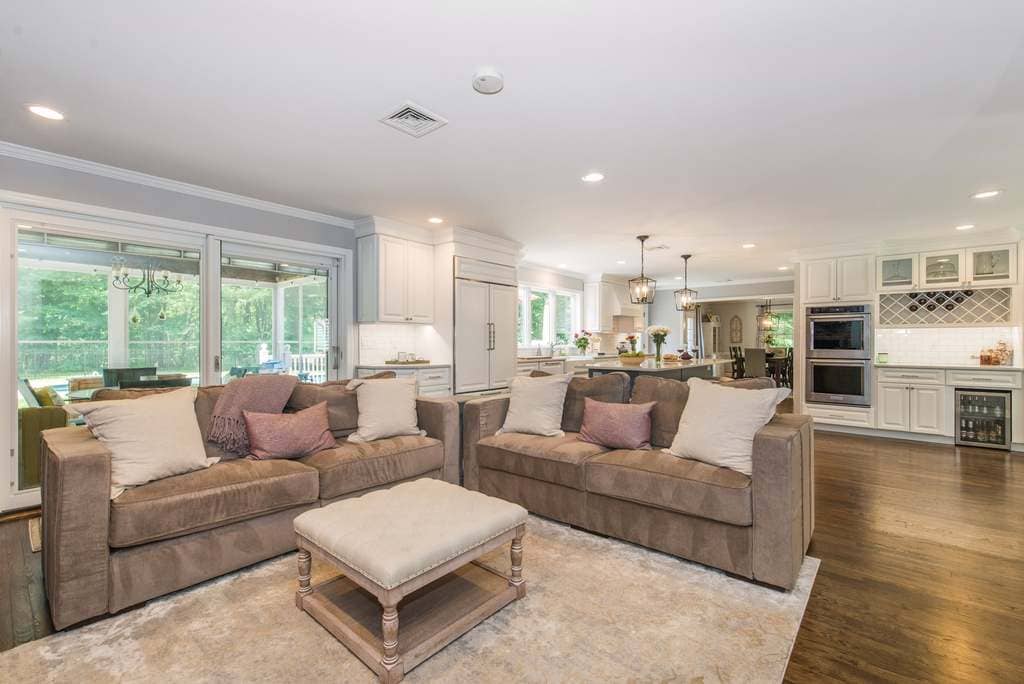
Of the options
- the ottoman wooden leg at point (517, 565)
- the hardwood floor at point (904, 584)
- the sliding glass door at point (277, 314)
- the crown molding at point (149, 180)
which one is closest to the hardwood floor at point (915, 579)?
the hardwood floor at point (904, 584)

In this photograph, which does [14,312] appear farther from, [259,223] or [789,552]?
[789,552]

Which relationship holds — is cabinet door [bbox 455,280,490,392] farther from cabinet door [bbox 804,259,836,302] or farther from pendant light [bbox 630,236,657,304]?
cabinet door [bbox 804,259,836,302]

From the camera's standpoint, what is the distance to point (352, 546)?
178 centimetres

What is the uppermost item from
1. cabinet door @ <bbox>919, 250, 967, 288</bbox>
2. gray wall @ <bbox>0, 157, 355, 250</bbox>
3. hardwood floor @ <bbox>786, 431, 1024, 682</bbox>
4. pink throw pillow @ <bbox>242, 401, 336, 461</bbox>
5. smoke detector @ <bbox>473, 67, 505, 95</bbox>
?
smoke detector @ <bbox>473, 67, 505, 95</bbox>

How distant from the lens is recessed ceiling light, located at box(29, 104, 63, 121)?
2.64 meters

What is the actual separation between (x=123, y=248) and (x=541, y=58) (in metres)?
3.69

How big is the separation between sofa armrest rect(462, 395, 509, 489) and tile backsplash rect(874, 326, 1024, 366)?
18.1 ft

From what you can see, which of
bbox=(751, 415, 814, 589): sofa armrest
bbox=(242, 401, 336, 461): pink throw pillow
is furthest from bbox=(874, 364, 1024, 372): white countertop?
bbox=(242, 401, 336, 461): pink throw pillow

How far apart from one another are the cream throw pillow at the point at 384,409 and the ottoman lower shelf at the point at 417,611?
1130 mm

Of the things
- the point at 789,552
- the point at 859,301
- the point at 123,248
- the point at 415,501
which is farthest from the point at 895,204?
the point at 123,248

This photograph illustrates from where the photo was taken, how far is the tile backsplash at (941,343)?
5.74 m

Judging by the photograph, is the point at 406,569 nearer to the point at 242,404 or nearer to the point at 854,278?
the point at 242,404

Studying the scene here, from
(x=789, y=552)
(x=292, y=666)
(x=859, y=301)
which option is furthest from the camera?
(x=859, y=301)

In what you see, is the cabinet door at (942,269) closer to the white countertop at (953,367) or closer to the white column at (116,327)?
the white countertop at (953,367)
